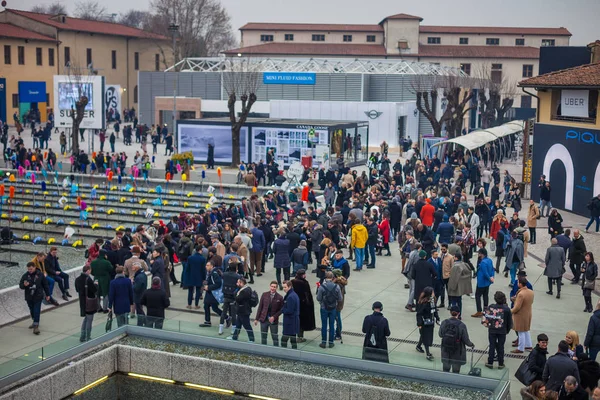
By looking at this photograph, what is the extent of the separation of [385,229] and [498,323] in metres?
8.60

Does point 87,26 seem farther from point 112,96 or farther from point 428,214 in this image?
point 428,214

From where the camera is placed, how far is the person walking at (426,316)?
507 inches

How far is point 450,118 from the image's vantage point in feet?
158

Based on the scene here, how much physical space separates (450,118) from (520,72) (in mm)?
48654

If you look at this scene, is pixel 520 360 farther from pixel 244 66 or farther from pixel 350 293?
pixel 244 66

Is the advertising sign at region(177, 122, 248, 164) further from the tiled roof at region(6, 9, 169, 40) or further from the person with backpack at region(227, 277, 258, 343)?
the tiled roof at region(6, 9, 169, 40)

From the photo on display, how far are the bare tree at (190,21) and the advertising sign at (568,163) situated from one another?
186 ft

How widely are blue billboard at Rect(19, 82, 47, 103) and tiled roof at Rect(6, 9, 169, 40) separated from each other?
47.2 ft

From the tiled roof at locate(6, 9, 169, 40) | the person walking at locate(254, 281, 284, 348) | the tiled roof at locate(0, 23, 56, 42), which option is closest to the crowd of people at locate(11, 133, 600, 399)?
the person walking at locate(254, 281, 284, 348)

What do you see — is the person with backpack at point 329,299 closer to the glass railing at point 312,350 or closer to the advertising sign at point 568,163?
the glass railing at point 312,350

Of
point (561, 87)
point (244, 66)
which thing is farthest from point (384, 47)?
point (561, 87)

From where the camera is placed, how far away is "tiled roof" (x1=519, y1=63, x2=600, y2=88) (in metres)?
28.9

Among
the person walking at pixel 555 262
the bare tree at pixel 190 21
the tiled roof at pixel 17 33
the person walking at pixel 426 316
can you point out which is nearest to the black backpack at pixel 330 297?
the person walking at pixel 426 316

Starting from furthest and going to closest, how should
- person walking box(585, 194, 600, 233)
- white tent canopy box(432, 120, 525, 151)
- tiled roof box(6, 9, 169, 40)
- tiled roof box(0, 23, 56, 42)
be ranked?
1. tiled roof box(6, 9, 169, 40)
2. tiled roof box(0, 23, 56, 42)
3. white tent canopy box(432, 120, 525, 151)
4. person walking box(585, 194, 600, 233)
